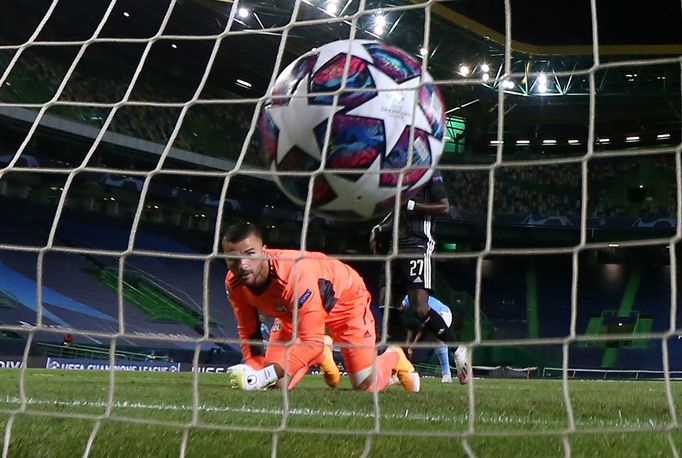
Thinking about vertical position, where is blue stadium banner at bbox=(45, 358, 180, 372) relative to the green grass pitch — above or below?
below

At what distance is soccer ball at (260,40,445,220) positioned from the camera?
6.93 feet

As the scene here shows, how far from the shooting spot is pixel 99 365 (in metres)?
8.92

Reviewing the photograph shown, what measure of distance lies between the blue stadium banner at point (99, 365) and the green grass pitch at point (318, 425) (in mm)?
5304

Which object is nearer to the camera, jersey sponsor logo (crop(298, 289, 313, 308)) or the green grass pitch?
the green grass pitch

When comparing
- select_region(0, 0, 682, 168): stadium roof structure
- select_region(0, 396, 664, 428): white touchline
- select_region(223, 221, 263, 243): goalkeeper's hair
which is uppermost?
select_region(0, 0, 682, 168): stadium roof structure

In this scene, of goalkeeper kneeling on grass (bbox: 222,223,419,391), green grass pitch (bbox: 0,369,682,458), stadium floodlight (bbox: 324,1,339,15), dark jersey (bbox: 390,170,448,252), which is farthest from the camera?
stadium floodlight (bbox: 324,1,339,15)

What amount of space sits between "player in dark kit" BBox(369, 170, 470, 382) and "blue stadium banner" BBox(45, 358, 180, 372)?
4.58m

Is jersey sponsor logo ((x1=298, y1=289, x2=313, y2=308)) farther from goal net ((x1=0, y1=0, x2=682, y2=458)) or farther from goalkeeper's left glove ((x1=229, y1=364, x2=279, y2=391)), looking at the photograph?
goal net ((x1=0, y1=0, x2=682, y2=458))

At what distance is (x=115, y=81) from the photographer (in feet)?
41.3

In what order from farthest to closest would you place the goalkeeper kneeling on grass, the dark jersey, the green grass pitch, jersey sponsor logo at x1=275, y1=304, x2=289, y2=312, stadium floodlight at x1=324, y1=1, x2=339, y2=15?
stadium floodlight at x1=324, y1=1, x2=339, y2=15
the dark jersey
jersey sponsor logo at x1=275, y1=304, x2=289, y2=312
the goalkeeper kneeling on grass
the green grass pitch

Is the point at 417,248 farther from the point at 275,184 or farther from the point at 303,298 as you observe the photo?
the point at 275,184

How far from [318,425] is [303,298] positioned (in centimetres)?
86

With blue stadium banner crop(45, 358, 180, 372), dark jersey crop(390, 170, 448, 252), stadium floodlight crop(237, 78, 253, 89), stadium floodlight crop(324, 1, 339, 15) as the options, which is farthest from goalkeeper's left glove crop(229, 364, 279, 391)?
stadium floodlight crop(237, 78, 253, 89)

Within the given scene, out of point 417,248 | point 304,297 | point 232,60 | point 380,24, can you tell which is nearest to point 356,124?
point 304,297
